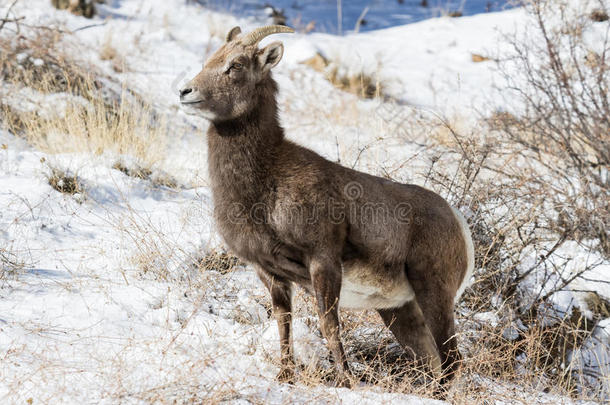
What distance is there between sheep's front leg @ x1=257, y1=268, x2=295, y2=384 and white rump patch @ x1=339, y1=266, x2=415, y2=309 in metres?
0.33

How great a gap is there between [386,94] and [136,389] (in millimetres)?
8811

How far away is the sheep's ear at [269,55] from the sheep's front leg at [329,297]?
1.25 metres

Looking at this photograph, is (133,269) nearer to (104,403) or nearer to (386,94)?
(104,403)

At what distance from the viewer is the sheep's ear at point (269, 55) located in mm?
3896

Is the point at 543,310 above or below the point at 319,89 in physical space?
below

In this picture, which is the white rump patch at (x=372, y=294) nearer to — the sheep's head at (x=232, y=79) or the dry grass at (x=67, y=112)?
the sheep's head at (x=232, y=79)

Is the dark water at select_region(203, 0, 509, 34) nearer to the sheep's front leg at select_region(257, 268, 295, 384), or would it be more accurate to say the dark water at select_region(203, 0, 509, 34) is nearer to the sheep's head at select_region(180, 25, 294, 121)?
the sheep's head at select_region(180, 25, 294, 121)

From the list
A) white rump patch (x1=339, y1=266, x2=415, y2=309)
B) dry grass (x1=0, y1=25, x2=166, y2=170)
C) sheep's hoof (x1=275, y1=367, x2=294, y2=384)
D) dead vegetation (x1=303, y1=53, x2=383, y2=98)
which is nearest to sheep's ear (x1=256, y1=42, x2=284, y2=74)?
white rump patch (x1=339, y1=266, x2=415, y2=309)

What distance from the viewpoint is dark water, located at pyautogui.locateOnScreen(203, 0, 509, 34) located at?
48.8ft

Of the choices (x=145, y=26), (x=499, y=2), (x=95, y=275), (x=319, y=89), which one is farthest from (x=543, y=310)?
(x=499, y=2)

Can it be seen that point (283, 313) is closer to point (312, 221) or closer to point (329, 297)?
point (329, 297)

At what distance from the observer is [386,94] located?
37.1 feet

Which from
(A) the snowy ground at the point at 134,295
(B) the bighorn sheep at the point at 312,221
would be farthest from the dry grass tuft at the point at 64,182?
(B) the bighorn sheep at the point at 312,221

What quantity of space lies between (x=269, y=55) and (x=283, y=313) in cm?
155
